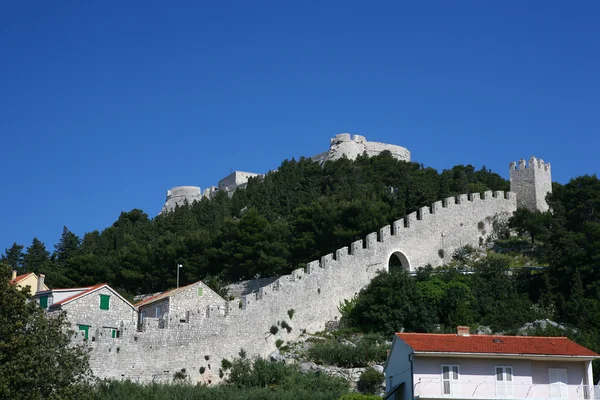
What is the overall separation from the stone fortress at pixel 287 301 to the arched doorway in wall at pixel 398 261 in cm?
5

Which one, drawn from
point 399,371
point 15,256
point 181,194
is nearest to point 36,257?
point 15,256

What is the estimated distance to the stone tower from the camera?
2083 inches

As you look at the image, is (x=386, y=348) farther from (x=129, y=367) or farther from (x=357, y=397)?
(x=129, y=367)

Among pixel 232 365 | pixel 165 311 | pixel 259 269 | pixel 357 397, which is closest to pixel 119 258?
pixel 259 269

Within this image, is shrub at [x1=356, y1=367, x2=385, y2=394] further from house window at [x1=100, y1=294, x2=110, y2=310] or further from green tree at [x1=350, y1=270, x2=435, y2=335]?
house window at [x1=100, y1=294, x2=110, y2=310]

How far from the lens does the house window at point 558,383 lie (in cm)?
2725

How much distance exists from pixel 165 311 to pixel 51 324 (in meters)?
12.7

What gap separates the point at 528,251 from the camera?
47.5 meters

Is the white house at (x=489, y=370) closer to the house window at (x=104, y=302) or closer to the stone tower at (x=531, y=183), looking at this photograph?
the house window at (x=104, y=302)

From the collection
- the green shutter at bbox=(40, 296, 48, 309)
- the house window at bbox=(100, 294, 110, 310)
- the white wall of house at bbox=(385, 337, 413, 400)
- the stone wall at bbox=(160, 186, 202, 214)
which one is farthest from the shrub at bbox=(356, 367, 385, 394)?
the stone wall at bbox=(160, 186, 202, 214)

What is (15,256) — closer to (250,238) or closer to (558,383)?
(250,238)

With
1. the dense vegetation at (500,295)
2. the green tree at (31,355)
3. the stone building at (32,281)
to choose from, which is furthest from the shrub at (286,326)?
the stone building at (32,281)

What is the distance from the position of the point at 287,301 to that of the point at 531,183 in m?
Result: 20.6

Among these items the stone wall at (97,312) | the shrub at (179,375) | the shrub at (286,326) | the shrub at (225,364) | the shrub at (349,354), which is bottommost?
the shrub at (179,375)
